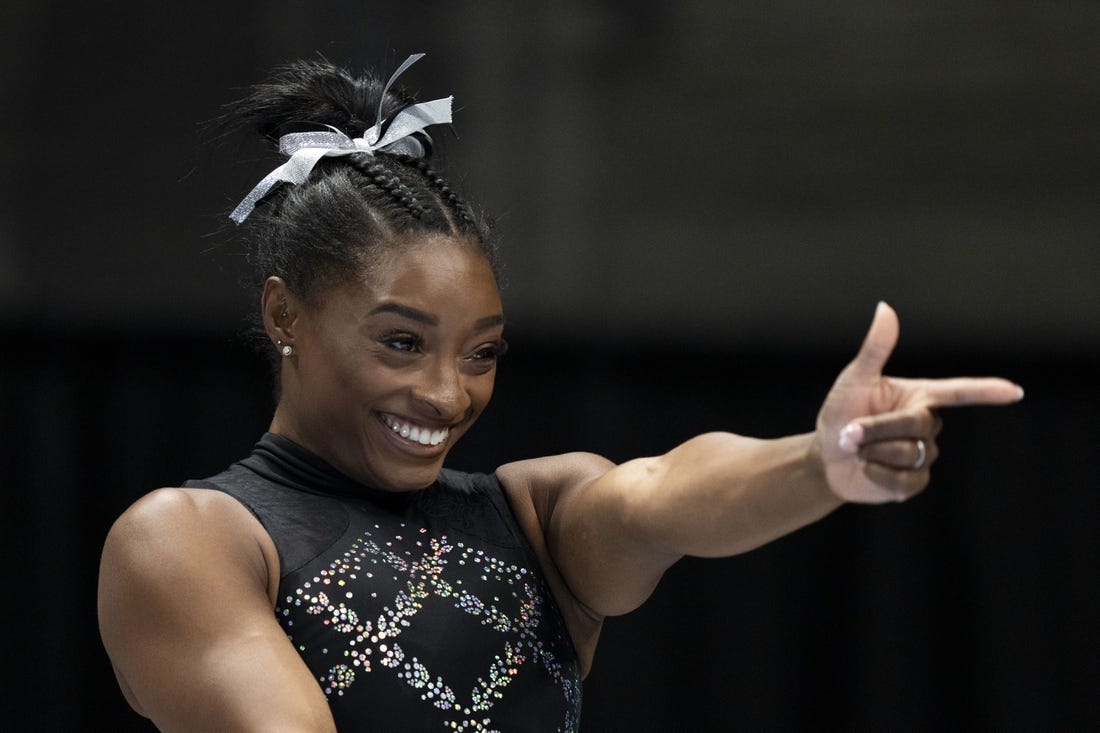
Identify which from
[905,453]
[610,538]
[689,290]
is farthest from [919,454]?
[689,290]

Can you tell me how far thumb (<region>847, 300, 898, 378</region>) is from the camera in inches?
41.9

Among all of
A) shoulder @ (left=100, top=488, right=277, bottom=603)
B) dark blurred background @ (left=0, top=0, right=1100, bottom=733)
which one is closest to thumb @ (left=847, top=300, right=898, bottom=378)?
shoulder @ (left=100, top=488, right=277, bottom=603)

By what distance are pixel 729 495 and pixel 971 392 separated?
0.24 m

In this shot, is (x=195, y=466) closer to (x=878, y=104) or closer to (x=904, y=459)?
(x=878, y=104)

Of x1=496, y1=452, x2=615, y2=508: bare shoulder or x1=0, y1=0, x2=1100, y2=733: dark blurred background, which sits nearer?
x1=496, y1=452, x2=615, y2=508: bare shoulder

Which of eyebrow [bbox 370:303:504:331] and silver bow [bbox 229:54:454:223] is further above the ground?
silver bow [bbox 229:54:454:223]

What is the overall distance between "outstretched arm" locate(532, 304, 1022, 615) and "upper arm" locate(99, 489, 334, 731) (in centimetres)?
31

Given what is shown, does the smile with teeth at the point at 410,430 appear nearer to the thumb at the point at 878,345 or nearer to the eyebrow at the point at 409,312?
the eyebrow at the point at 409,312

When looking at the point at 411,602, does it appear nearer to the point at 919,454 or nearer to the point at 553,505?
the point at 553,505

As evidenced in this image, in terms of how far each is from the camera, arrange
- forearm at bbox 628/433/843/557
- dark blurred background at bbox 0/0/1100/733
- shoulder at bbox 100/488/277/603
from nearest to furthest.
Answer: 1. forearm at bbox 628/433/843/557
2. shoulder at bbox 100/488/277/603
3. dark blurred background at bbox 0/0/1100/733

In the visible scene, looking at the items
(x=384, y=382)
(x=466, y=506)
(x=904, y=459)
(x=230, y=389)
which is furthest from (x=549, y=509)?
(x=230, y=389)

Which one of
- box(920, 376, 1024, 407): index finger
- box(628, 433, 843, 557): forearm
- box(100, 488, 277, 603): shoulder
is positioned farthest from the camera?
box(100, 488, 277, 603): shoulder

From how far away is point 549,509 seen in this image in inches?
59.2

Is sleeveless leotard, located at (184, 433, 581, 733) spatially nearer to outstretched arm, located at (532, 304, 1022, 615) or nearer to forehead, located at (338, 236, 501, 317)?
outstretched arm, located at (532, 304, 1022, 615)
